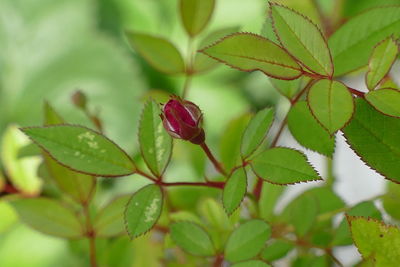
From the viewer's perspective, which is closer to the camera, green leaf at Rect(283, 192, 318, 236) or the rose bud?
the rose bud

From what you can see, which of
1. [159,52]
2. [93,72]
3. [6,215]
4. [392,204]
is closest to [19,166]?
[6,215]

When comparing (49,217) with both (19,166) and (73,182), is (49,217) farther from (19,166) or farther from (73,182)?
(19,166)

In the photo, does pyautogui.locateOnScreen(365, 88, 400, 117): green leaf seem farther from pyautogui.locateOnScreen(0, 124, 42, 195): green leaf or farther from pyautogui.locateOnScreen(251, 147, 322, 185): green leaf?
pyautogui.locateOnScreen(0, 124, 42, 195): green leaf

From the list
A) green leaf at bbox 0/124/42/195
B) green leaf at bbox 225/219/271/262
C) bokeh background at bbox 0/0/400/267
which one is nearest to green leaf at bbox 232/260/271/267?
green leaf at bbox 225/219/271/262

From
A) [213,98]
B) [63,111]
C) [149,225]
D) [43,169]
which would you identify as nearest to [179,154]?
[43,169]

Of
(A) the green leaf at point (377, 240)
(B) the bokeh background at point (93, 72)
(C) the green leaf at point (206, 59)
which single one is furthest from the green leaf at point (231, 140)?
(B) the bokeh background at point (93, 72)

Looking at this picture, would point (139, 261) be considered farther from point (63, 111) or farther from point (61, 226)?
point (63, 111)
